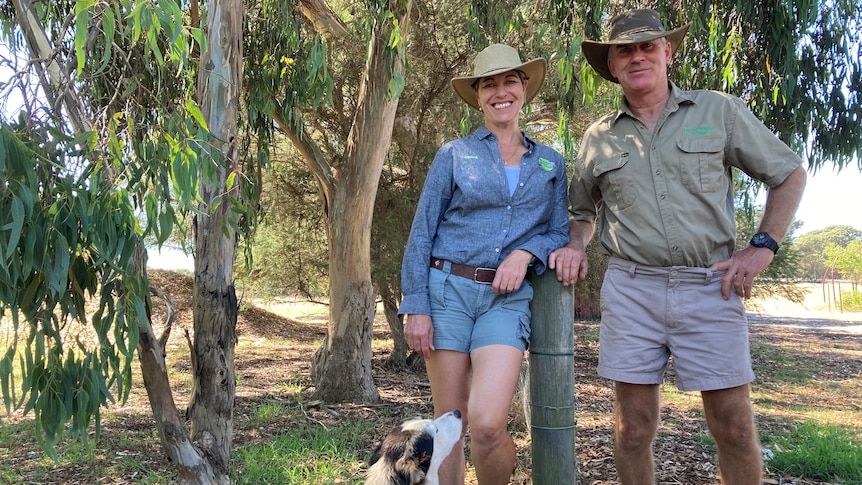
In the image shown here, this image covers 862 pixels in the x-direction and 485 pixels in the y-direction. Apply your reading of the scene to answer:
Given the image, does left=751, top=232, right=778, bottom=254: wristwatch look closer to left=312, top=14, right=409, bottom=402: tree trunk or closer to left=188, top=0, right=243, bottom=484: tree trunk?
left=188, top=0, right=243, bottom=484: tree trunk

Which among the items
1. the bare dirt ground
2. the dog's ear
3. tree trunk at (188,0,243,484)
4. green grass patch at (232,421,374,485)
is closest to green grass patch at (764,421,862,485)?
the bare dirt ground

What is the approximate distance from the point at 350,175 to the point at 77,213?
481 centimetres

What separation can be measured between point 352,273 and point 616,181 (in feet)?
15.9

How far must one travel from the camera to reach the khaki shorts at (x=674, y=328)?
2.79 meters

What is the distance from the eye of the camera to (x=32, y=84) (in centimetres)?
298

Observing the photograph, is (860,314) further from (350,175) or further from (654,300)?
(654,300)

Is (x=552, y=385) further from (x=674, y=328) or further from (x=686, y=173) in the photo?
(x=686, y=173)

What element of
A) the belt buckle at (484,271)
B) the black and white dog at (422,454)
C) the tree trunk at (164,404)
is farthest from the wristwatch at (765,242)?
the tree trunk at (164,404)

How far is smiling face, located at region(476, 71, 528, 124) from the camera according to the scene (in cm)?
296

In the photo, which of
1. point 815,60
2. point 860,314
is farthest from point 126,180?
point 860,314

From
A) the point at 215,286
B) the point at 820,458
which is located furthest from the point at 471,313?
the point at 820,458

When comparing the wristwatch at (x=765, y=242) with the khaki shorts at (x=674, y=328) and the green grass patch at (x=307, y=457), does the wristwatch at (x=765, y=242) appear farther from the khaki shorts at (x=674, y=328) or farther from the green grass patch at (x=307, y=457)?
the green grass patch at (x=307, y=457)

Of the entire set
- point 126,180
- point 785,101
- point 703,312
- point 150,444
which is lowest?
point 150,444

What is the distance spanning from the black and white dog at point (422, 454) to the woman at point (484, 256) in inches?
3.6
